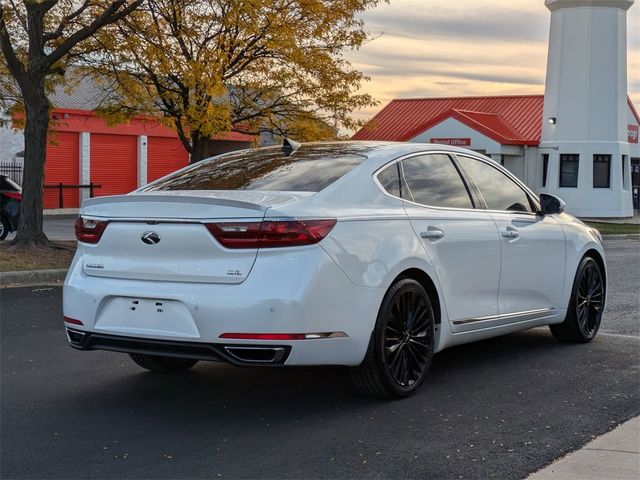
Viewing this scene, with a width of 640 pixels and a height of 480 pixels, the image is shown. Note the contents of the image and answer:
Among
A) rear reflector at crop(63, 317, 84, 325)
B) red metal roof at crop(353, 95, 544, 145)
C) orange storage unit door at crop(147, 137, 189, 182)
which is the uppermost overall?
red metal roof at crop(353, 95, 544, 145)

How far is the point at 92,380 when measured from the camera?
6.43 meters

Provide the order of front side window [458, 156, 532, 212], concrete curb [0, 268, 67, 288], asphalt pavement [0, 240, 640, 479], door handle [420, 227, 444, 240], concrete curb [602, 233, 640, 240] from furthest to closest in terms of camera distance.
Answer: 1. concrete curb [602, 233, 640, 240]
2. concrete curb [0, 268, 67, 288]
3. front side window [458, 156, 532, 212]
4. door handle [420, 227, 444, 240]
5. asphalt pavement [0, 240, 640, 479]

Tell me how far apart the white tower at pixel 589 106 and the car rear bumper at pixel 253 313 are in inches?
1384

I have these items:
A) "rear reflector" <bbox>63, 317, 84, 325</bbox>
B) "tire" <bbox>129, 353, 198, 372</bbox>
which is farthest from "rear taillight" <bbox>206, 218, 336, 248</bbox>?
"tire" <bbox>129, 353, 198, 372</bbox>

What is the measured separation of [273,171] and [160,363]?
1.66m

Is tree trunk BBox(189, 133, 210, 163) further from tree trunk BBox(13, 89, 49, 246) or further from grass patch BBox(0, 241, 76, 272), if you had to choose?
grass patch BBox(0, 241, 76, 272)

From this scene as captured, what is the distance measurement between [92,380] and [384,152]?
258 centimetres

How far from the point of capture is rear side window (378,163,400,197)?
606 centimetres

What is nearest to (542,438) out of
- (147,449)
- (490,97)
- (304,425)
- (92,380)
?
(304,425)

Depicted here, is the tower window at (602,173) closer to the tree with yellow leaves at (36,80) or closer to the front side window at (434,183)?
the tree with yellow leaves at (36,80)

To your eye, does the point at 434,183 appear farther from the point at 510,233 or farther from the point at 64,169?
the point at 64,169

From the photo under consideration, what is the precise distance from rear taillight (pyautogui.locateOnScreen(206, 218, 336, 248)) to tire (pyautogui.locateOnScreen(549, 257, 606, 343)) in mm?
3418

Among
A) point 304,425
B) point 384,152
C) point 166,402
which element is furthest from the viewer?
point 384,152

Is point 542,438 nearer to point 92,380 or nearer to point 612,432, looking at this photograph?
point 612,432
